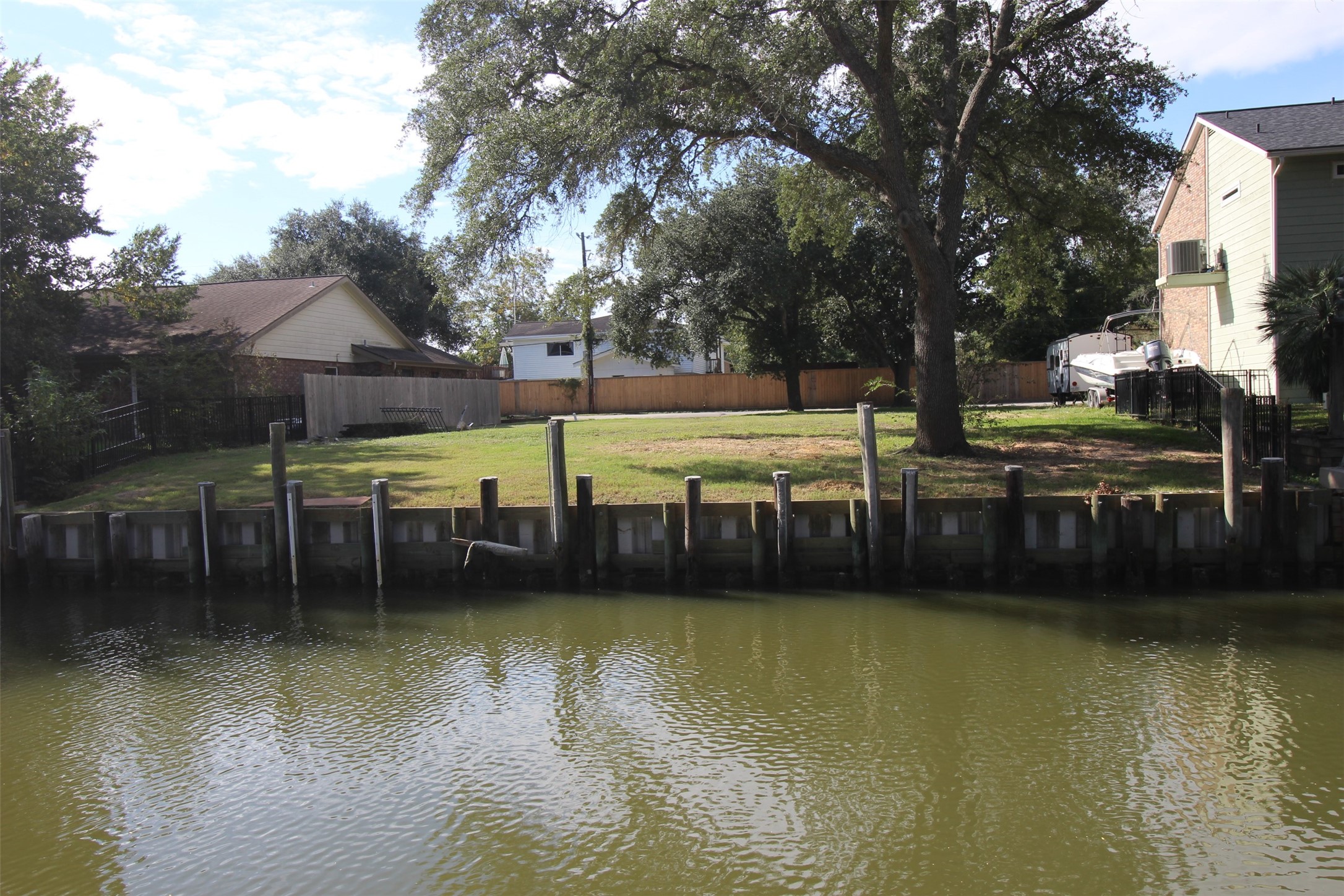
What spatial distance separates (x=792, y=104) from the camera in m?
16.9

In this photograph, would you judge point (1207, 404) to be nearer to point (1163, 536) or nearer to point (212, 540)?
point (1163, 536)

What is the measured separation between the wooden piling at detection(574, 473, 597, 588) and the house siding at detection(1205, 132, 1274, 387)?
16.1m

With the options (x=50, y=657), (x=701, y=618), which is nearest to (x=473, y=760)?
(x=701, y=618)

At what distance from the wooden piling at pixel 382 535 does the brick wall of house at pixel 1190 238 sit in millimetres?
21114

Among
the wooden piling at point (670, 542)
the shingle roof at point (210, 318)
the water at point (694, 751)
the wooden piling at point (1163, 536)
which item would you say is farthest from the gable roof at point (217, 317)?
the wooden piling at point (1163, 536)

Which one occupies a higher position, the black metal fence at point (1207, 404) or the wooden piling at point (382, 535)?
the black metal fence at point (1207, 404)

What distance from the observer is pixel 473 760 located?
7172mm

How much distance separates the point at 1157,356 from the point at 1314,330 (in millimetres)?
13108

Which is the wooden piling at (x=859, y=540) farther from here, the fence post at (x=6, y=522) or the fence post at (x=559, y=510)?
the fence post at (x=6, y=522)

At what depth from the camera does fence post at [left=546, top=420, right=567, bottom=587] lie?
12.4 m

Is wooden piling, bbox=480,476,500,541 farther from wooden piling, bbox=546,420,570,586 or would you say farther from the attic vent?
the attic vent

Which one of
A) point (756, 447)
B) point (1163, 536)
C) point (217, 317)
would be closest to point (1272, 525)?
point (1163, 536)

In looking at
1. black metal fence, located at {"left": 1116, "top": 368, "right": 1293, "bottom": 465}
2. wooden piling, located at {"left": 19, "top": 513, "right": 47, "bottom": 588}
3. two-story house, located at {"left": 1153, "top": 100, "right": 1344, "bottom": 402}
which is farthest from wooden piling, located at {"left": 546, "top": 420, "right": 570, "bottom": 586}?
two-story house, located at {"left": 1153, "top": 100, "right": 1344, "bottom": 402}

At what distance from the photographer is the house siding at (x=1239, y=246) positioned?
21172mm
